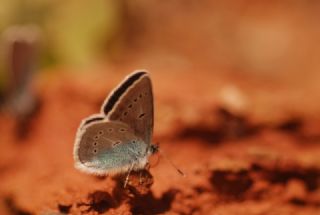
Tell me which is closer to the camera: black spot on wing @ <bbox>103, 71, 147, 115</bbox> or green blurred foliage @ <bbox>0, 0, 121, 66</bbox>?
black spot on wing @ <bbox>103, 71, 147, 115</bbox>

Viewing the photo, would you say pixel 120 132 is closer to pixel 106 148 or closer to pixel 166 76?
pixel 106 148

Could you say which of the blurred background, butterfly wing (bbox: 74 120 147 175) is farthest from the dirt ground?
butterfly wing (bbox: 74 120 147 175)

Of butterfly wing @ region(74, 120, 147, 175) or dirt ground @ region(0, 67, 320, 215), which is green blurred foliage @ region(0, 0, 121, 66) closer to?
dirt ground @ region(0, 67, 320, 215)

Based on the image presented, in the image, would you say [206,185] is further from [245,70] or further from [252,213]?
[245,70]

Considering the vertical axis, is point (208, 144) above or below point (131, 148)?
above

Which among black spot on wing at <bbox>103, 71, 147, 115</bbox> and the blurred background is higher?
Result: the blurred background

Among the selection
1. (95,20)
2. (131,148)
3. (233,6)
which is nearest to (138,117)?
(131,148)

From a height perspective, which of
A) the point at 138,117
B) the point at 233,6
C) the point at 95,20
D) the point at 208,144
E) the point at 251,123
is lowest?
the point at 138,117

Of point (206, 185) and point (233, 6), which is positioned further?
point (233, 6)
